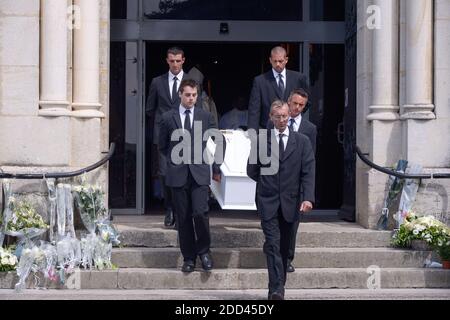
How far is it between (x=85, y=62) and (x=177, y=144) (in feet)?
6.37

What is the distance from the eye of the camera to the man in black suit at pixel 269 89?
11.4 metres

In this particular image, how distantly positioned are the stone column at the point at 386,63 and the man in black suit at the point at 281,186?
227cm

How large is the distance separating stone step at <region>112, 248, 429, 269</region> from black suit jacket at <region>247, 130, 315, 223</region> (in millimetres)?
1151

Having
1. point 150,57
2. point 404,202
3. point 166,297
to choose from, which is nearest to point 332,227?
point 404,202

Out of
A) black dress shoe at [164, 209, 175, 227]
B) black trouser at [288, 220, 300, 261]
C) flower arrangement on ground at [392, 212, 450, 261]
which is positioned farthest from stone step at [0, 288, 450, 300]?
black dress shoe at [164, 209, 175, 227]

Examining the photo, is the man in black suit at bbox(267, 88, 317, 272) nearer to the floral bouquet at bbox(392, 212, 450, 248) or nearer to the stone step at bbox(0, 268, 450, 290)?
the stone step at bbox(0, 268, 450, 290)

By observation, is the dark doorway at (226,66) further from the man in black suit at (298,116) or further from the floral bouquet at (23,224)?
the floral bouquet at (23,224)

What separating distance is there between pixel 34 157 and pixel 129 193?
104 inches

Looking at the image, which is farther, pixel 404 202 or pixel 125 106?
pixel 125 106

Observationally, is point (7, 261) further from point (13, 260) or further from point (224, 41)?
point (224, 41)

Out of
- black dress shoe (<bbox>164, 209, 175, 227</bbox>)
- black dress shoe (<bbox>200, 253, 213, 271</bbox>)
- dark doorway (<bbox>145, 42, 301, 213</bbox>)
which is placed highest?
dark doorway (<bbox>145, 42, 301, 213</bbox>)

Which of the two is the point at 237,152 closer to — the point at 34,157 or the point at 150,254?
the point at 150,254

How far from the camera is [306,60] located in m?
14.8

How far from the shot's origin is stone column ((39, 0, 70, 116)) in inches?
459
